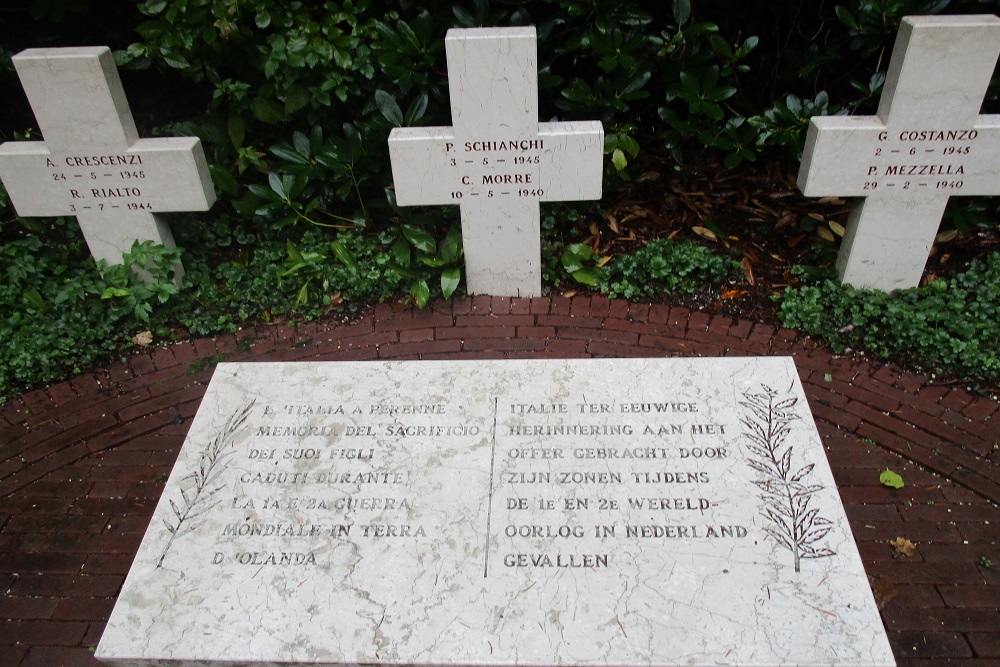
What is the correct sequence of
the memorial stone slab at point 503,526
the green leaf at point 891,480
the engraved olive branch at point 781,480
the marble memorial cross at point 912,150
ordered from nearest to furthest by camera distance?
the memorial stone slab at point 503,526 < the engraved olive branch at point 781,480 < the green leaf at point 891,480 < the marble memorial cross at point 912,150

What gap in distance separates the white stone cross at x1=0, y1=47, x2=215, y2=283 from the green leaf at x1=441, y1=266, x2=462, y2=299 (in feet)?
4.44

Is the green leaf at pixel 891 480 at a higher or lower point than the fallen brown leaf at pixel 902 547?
higher

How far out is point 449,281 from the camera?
13.8 ft

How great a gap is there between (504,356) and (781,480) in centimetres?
169

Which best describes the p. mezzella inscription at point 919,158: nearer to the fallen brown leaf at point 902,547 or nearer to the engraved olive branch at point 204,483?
the fallen brown leaf at point 902,547

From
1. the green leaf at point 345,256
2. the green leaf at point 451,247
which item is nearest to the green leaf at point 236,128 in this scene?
the green leaf at point 345,256

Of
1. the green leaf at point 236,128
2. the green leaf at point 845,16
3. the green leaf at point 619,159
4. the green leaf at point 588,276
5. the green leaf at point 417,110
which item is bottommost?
the green leaf at point 588,276

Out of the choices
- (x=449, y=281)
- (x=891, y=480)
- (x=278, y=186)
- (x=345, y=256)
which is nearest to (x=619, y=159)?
(x=449, y=281)

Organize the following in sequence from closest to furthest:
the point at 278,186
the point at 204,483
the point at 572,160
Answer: the point at 204,483
the point at 572,160
the point at 278,186

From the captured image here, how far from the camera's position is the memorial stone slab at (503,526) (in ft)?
7.36

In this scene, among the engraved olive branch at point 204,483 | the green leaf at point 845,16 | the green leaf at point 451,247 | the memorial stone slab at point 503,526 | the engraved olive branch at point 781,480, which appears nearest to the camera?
the memorial stone slab at point 503,526

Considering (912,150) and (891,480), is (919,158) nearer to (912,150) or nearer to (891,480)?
(912,150)

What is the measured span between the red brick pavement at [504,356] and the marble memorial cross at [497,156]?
396 mm

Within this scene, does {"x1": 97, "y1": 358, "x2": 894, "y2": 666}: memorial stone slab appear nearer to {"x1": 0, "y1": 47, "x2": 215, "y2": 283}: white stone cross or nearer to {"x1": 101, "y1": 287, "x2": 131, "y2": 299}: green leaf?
Answer: {"x1": 101, "y1": 287, "x2": 131, "y2": 299}: green leaf
